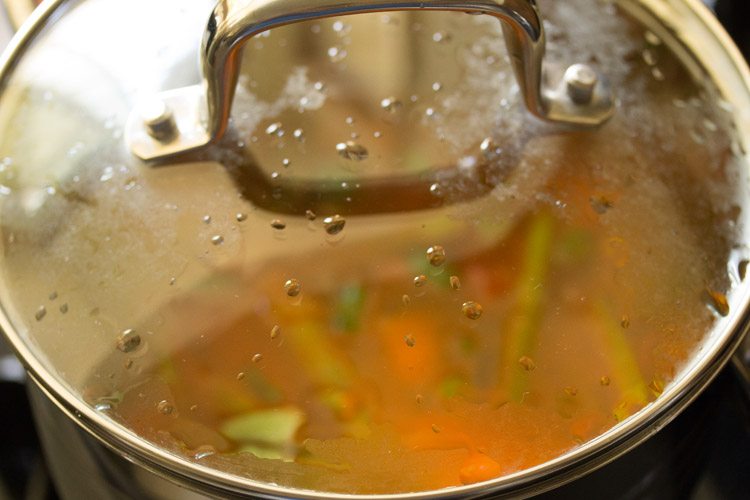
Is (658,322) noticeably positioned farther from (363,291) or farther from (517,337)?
(363,291)

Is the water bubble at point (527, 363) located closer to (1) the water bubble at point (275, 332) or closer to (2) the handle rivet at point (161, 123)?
(1) the water bubble at point (275, 332)

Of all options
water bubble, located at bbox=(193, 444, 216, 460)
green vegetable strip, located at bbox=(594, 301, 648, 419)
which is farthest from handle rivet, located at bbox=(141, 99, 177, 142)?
green vegetable strip, located at bbox=(594, 301, 648, 419)

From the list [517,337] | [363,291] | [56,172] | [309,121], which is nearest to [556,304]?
[517,337]

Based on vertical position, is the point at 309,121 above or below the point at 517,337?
above

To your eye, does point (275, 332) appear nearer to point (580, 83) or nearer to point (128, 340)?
point (128, 340)

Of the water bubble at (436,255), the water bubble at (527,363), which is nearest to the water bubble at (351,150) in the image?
the water bubble at (436,255)

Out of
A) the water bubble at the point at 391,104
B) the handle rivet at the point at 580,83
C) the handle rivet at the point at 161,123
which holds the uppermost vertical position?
the handle rivet at the point at 161,123

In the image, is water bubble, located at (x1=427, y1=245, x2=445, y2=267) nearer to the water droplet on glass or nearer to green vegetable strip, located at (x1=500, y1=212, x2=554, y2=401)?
green vegetable strip, located at (x1=500, y1=212, x2=554, y2=401)
